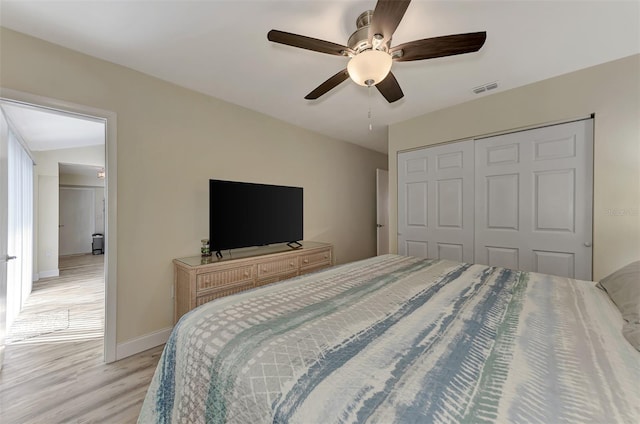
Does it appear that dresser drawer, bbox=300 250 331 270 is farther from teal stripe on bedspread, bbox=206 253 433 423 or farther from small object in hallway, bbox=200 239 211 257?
teal stripe on bedspread, bbox=206 253 433 423

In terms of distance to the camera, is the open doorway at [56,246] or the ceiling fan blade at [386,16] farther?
the open doorway at [56,246]

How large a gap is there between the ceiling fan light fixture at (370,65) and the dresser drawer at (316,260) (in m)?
2.20

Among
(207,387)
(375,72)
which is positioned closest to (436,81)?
(375,72)

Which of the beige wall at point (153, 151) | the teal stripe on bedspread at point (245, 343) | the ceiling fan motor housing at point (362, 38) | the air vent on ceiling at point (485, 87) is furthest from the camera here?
the air vent on ceiling at point (485, 87)

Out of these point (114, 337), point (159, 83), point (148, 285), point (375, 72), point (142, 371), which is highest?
point (159, 83)

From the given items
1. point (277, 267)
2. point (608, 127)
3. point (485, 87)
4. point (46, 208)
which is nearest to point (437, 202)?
point (485, 87)

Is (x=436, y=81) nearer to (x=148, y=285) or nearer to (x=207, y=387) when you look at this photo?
(x=207, y=387)

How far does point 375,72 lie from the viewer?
4.57ft

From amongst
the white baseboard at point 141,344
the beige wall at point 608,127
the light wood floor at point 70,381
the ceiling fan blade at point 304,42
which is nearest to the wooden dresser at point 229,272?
the white baseboard at point 141,344

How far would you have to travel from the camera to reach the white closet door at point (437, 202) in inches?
119

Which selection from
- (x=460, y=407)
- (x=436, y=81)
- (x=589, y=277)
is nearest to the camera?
(x=460, y=407)

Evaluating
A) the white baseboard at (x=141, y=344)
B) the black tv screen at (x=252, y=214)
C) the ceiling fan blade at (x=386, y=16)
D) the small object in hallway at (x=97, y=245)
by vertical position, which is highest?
the ceiling fan blade at (x=386, y=16)

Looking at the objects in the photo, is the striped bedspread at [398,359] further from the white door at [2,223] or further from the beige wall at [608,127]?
the white door at [2,223]

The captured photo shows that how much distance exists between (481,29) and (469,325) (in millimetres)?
1945
